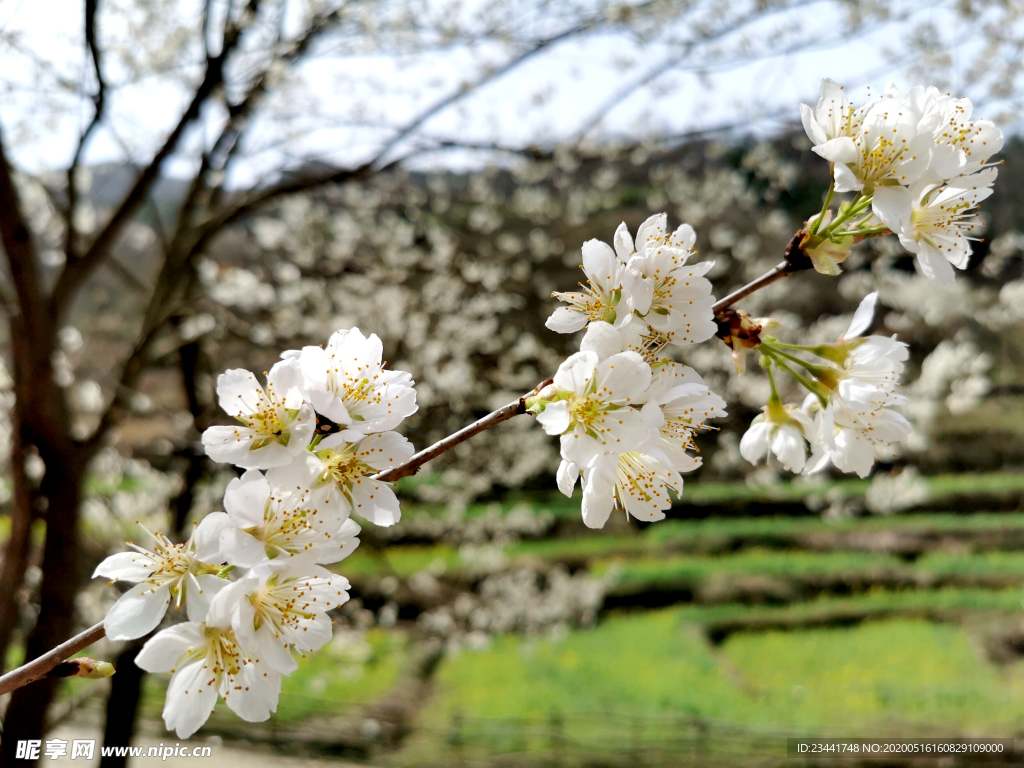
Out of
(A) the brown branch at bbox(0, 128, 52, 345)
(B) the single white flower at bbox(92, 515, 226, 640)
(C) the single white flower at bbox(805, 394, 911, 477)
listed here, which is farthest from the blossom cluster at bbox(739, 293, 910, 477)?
(A) the brown branch at bbox(0, 128, 52, 345)

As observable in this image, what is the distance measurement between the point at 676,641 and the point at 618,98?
3.46 m

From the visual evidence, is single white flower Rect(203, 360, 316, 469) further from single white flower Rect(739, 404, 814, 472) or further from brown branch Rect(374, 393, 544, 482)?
single white flower Rect(739, 404, 814, 472)

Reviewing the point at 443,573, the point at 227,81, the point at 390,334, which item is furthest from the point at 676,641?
the point at 227,81

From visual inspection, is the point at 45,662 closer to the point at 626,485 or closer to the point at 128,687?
the point at 626,485

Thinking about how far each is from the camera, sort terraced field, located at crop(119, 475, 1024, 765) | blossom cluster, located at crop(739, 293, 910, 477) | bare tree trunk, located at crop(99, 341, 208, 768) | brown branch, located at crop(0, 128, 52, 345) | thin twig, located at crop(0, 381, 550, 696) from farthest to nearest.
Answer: terraced field, located at crop(119, 475, 1024, 765)
bare tree trunk, located at crop(99, 341, 208, 768)
brown branch, located at crop(0, 128, 52, 345)
blossom cluster, located at crop(739, 293, 910, 477)
thin twig, located at crop(0, 381, 550, 696)

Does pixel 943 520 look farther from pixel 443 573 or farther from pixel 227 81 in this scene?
pixel 227 81

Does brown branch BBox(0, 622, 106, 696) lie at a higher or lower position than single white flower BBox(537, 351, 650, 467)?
lower

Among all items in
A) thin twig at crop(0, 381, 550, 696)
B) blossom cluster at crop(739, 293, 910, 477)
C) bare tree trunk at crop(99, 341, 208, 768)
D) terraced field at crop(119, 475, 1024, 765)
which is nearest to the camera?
thin twig at crop(0, 381, 550, 696)

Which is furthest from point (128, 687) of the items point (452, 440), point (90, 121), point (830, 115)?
point (830, 115)

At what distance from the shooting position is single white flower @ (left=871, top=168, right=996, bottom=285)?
0.37 m

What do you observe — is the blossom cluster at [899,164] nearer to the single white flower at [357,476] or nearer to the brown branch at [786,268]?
the brown branch at [786,268]

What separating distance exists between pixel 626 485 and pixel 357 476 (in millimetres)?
165

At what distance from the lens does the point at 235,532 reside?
12.4 inches

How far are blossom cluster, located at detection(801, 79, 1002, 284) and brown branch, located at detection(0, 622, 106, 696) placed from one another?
15.6 inches
